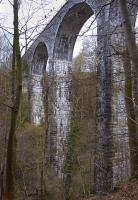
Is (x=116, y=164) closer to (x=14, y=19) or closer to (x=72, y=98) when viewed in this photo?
(x=14, y=19)

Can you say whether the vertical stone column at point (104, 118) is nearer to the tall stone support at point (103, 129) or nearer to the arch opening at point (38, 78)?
the tall stone support at point (103, 129)

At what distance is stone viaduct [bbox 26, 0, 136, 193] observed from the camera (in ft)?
39.9

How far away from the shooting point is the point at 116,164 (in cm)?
1191

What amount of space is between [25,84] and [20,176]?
598 centimetres

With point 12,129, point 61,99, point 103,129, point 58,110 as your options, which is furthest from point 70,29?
point 12,129

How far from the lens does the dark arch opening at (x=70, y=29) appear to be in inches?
639

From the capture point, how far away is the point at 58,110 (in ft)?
61.9

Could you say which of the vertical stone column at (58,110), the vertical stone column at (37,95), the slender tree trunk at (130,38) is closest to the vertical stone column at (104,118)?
the vertical stone column at (58,110)

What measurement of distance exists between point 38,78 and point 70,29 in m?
6.79

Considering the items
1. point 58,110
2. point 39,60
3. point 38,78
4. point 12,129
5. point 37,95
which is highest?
point 39,60

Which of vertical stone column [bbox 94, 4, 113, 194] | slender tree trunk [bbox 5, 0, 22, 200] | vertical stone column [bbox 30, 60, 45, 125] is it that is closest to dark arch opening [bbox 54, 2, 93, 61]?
vertical stone column [bbox 94, 4, 113, 194]

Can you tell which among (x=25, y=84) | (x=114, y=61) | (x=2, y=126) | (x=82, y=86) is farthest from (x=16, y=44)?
(x=82, y=86)

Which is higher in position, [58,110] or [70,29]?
[70,29]

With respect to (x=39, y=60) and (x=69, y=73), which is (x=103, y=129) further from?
(x=39, y=60)
